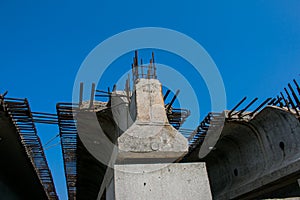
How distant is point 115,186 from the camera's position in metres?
2.75

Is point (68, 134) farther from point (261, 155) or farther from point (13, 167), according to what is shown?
point (261, 155)

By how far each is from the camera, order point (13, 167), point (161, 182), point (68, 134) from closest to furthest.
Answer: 1. point (161, 182)
2. point (68, 134)
3. point (13, 167)

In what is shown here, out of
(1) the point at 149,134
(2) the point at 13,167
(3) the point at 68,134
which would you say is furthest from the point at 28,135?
(1) the point at 149,134

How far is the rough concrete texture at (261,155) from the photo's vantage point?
36.3 feet

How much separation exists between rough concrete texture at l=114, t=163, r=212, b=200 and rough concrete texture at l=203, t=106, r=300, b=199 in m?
8.89

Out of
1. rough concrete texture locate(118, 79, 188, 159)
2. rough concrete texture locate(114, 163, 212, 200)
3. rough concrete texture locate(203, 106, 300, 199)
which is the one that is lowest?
rough concrete texture locate(114, 163, 212, 200)

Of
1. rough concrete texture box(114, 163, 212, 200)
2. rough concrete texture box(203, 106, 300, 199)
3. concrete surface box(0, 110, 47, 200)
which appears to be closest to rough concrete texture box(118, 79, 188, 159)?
rough concrete texture box(114, 163, 212, 200)

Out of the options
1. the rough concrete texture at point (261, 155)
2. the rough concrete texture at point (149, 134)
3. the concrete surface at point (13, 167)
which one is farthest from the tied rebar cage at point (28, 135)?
the rough concrete texture at point (261, 155)

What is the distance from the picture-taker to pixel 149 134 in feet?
10.6

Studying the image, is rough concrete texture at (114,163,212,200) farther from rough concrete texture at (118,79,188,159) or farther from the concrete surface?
the concrete surface

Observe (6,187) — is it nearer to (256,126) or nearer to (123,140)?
(256,126)

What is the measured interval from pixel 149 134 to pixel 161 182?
604 mm

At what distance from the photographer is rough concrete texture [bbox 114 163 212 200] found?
2.76 m

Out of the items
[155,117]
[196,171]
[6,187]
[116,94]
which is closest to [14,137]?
[6,187]
